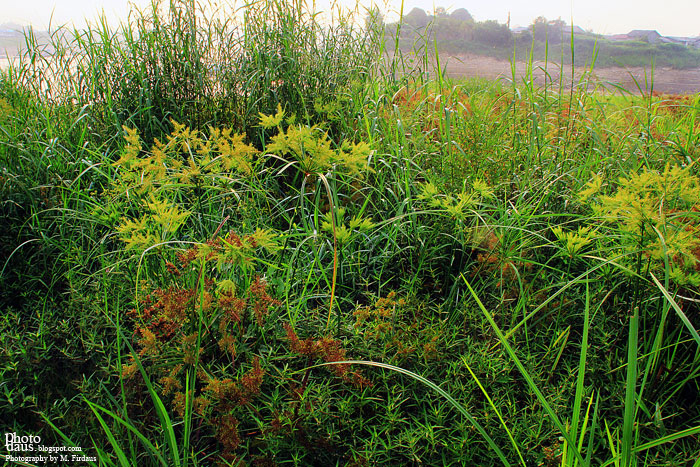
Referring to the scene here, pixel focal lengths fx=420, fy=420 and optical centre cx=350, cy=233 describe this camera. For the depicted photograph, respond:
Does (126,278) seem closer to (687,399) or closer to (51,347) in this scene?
(51,347)

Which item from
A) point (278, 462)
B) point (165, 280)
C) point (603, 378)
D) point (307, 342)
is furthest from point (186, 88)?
point (603, 378)

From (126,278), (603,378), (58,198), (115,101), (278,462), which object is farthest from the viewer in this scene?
(115,101)

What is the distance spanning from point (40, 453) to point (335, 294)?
1.02 metres

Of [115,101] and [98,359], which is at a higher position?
[115,101]

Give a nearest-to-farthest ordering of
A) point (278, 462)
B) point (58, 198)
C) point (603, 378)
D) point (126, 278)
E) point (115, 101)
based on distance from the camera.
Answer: point (278, 462), point (603, 378), point (126, 278), point (58, 198), point (115, 101)

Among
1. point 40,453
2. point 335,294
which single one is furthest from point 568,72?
point 40,453

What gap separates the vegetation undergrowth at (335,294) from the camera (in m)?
1.15

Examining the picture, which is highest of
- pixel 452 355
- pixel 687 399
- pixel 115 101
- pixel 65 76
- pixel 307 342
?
pixel 65 76

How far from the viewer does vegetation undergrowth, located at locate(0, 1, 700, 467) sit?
45.4 inches

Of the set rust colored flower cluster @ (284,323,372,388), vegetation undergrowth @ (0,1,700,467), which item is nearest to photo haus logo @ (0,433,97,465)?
vegetation undergrowth @ (0,1,700,467)

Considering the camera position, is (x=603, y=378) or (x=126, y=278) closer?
(x=603, y=378)

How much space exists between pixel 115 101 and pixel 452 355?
2809mm

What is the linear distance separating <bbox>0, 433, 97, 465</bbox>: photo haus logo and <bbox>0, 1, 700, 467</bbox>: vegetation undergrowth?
4cm

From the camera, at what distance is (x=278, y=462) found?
1100 millimetres
